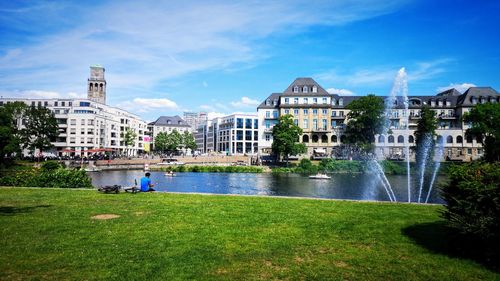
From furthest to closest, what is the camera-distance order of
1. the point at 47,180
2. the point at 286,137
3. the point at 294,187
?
the point at 286,137
the point at 294,187
the point at 47,180

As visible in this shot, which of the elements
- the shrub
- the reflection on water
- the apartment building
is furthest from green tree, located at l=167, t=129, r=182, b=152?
the shrub

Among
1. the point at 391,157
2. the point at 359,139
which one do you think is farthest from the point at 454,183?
the point at 391,157

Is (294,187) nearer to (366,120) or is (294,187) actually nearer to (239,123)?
(366,120)

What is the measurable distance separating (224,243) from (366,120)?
91.2 metres

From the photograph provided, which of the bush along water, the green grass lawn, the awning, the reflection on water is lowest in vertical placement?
the reflection on water

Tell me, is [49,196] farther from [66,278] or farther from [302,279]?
[302,279]

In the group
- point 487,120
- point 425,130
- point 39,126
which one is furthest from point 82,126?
point 487,120

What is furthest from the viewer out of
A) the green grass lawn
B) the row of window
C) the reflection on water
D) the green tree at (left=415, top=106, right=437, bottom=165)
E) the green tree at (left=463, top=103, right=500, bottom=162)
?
the row of window

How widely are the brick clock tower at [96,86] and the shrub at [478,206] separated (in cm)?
17133

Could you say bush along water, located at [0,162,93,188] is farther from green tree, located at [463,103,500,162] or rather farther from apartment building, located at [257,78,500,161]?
green tree, located at [463,103,500,162]

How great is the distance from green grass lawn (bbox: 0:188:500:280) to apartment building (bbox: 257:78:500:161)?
293ft

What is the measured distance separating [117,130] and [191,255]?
469 feet

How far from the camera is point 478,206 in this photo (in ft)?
35.2

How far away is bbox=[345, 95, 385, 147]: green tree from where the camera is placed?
3802 inches
